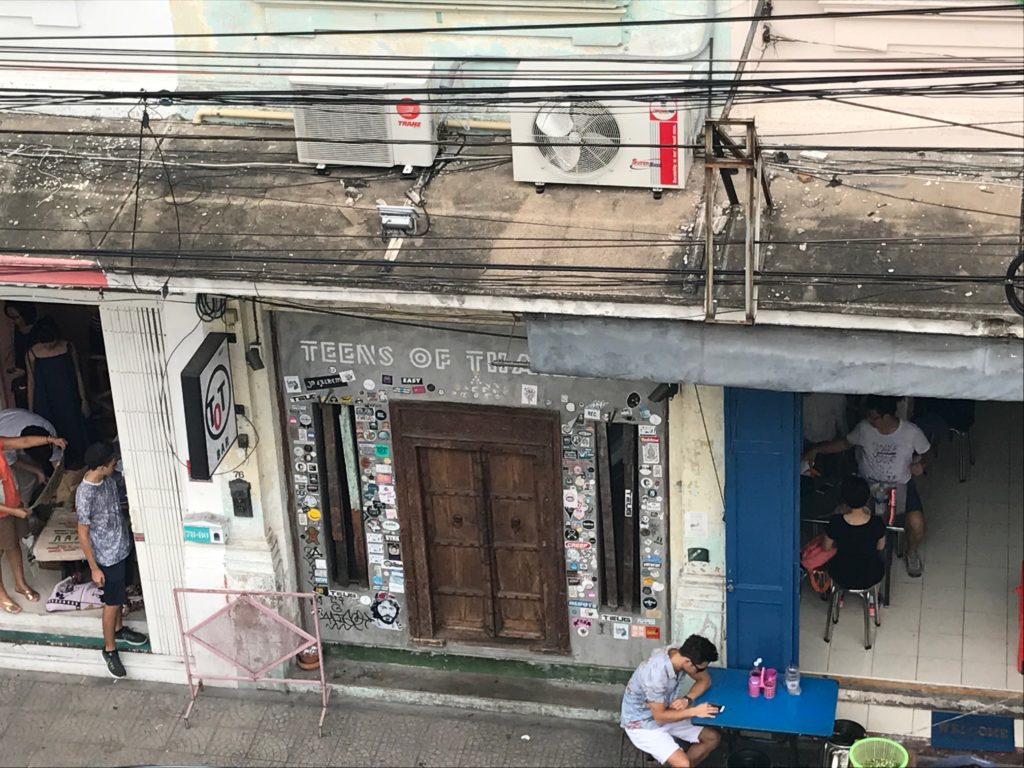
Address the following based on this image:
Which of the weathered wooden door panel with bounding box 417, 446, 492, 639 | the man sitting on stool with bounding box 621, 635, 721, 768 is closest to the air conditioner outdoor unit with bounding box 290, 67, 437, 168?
the weathered wooden door panel with bounding box 417, 446, 492, 639

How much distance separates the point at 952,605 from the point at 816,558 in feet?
4.09

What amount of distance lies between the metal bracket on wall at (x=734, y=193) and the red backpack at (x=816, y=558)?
9.82ft

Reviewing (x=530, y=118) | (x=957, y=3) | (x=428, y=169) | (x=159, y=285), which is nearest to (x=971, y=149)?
(x=957, y=3)

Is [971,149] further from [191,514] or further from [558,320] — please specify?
[191,514]

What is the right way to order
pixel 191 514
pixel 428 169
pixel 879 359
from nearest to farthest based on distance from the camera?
pixel 879 359 < pixel 428 169 < pixel 191 514

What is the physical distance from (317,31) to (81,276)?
2.14 metres

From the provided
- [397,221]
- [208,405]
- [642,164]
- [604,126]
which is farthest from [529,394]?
[208,405]

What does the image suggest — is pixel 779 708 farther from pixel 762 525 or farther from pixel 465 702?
pixel 465 702

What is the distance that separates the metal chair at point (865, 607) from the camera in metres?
10.9

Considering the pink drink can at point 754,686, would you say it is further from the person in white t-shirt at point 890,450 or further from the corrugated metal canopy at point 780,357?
the corrugated metal canopy at point 780,357

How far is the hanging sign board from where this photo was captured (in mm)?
9875

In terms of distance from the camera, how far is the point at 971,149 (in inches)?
359

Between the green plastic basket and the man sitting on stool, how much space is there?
37.0 inches

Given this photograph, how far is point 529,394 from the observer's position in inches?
408
